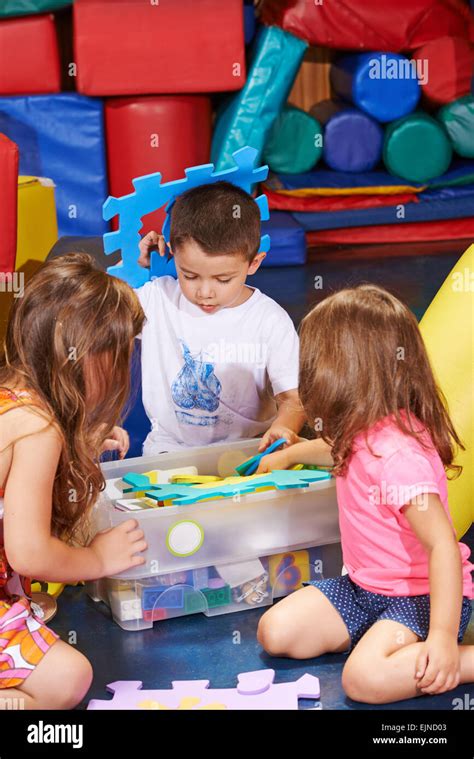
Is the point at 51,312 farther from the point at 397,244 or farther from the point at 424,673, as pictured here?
the point at 397,244

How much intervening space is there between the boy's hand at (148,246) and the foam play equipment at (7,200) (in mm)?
494

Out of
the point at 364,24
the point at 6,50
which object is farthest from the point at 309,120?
the point at 6,50

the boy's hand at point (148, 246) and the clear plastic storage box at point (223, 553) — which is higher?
Result: the boy's hand at point (148, 246)

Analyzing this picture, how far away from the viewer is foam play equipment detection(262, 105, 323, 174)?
13.2 ft

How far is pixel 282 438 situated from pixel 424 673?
53 centimetres

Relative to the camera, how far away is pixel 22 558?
4.33 feet

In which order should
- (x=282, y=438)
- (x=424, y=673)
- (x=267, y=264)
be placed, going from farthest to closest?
1. (x=267, y=264)
2. (x=282, y=438)
3. (x=424, y=673)

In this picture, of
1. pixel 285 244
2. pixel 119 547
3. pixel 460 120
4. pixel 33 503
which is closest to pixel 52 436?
pixel 33 503

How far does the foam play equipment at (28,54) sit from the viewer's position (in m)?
3.87

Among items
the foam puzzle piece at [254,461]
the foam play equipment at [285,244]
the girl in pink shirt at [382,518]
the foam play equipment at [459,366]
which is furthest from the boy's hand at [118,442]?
the foam play equipment at [285,244]

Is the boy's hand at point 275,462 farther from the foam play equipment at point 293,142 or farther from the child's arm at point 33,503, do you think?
the foam play equipment at point 293,142

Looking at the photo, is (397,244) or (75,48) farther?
(397,244)

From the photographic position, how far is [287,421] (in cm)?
182

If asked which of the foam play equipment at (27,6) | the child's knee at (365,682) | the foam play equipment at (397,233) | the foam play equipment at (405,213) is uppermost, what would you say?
the foam play equipment at (27,6)
